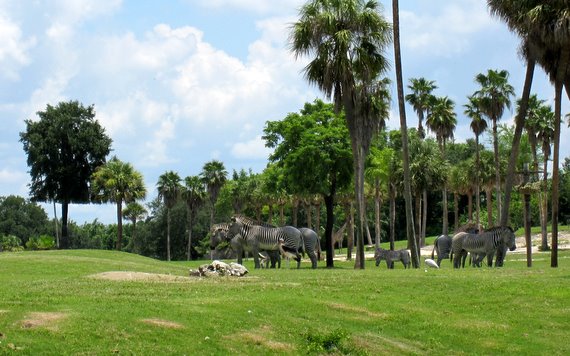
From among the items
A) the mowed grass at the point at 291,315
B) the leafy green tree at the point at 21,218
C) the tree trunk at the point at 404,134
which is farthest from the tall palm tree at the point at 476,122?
the leafy green tree at the point at 21,218

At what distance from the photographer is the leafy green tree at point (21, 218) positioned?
123 meters

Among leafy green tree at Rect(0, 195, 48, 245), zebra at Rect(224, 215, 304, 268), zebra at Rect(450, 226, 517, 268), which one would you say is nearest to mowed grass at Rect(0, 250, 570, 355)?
zebra at Rect(450, 226, 517, 268)

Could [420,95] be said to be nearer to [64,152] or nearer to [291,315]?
[64,152]

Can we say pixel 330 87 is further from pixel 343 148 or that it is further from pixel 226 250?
pixel 226 250

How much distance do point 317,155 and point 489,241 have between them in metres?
14.5

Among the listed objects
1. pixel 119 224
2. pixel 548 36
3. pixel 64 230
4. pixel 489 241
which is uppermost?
pixel 548 36

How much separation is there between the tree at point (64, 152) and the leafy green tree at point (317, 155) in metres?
32.6

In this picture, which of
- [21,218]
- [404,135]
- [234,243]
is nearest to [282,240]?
[234,243]

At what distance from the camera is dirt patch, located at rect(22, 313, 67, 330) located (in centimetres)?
1858

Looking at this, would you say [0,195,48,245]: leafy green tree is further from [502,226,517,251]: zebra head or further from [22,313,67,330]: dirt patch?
[22,313,67,330]: dirt patch

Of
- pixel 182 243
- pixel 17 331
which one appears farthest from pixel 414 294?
pixel 182 243

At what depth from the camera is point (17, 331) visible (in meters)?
18.2

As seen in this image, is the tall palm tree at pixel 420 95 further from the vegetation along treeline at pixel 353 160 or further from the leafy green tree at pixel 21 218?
the leafy green tree at pixel 21 218

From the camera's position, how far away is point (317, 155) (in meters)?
52.1
